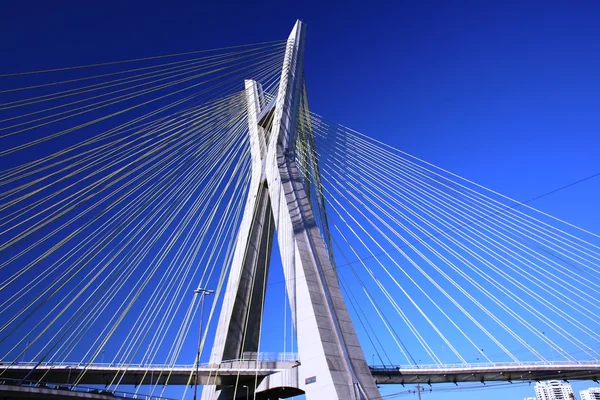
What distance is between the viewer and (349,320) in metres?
16.5

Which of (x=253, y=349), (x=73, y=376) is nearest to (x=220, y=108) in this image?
(x=253, y=349)

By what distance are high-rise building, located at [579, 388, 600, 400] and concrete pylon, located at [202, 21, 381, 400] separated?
15531 cm

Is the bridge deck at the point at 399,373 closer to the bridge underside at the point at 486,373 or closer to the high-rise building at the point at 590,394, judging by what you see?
the bridge underside at the point at 486,373

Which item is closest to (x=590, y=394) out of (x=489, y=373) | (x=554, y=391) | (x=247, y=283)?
(x=554, y=391)

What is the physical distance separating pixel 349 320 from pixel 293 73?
1243cm

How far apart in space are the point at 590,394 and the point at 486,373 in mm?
142383

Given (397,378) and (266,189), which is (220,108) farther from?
(397,378)

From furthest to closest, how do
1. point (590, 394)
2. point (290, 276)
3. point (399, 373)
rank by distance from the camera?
point (590, 394), point (399, 373), point (290, 276)

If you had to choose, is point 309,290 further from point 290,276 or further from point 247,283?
point 247,283

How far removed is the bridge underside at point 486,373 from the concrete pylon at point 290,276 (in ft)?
40.8

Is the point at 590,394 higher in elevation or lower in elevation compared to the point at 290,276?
higher

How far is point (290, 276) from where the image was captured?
55.6 ft

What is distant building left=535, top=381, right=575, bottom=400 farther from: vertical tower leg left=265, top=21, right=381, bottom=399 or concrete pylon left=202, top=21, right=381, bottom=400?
vertical tower leg left=265, top=21, right=381, bottom=399

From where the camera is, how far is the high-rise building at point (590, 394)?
460ft
